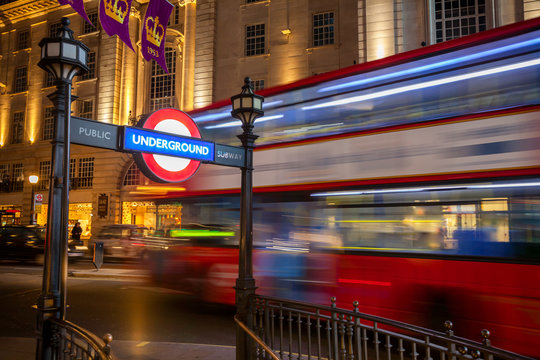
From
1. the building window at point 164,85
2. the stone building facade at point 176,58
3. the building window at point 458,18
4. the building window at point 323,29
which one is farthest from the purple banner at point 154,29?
the building window at point 164,85

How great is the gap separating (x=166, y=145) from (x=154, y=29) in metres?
3.67

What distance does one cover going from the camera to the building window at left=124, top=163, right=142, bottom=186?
1138 inches

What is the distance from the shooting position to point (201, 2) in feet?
90.3

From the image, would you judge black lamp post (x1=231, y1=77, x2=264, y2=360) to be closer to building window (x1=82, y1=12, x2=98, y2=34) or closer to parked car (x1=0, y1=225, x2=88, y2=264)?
parked car (x1=0, y1=225, x2=88, y2=264)

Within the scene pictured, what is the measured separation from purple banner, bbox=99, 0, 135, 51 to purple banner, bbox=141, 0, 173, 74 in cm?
→ 64

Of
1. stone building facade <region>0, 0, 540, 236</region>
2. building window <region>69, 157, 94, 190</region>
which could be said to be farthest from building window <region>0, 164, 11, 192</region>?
building window <region>69, 157, 94, 190</region>

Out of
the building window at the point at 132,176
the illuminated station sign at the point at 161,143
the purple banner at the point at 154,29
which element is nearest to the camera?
the illuminated station sign at the point at 161,143

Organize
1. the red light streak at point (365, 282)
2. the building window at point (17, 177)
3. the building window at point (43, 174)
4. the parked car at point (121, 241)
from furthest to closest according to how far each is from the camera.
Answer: the building window at point (17, 177)
the building window at point (43, 174)
the parked car at point (121, 241)
the red light streak at point (365, 282)

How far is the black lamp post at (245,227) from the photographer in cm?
538

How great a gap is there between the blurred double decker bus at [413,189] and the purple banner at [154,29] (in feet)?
7.61

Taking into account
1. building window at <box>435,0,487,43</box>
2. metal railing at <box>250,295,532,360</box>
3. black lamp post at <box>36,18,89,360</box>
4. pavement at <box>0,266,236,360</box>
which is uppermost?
building window at <box>435,0,487,43</box>

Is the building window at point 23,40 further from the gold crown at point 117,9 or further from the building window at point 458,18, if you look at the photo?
the gold crown at point 117,9

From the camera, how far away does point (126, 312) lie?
372 inches

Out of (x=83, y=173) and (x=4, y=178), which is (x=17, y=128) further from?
(x=83, y=173)
